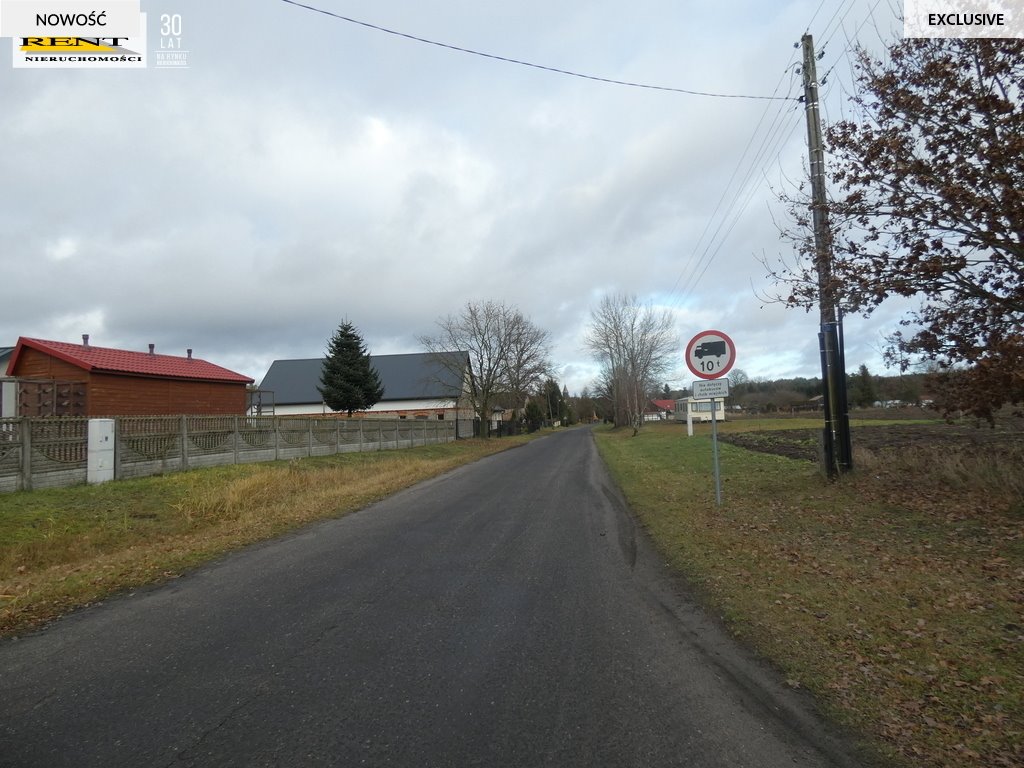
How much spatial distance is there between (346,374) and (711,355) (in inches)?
1584

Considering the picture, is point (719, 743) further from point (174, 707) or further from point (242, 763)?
point (174, 707)

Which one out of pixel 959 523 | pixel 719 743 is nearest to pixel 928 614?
pixel 719 743

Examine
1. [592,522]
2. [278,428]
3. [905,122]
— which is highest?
[905,122]

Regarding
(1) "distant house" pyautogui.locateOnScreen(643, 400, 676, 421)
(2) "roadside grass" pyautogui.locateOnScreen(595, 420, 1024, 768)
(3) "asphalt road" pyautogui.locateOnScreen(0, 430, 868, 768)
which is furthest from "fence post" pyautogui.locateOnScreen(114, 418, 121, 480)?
(1) "distant house" pyautogui.locateOnScreen(643, 400, 676, 421)

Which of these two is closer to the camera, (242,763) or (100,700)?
(242,763)

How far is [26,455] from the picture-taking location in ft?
35.8

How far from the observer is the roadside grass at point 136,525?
19.4 feet

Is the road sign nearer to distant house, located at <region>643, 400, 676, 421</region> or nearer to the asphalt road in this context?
the asphalt road

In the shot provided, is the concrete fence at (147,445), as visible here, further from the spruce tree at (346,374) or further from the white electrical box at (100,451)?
the spruce tree at (346,374)

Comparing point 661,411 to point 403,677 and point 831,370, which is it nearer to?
point 831,370

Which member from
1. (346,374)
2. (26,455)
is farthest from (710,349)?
(346,374)

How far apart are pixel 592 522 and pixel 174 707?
6966 millimetres

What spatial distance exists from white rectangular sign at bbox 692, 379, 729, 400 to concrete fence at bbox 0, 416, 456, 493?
12.2 metres

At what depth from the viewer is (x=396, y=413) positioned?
2702 inches
